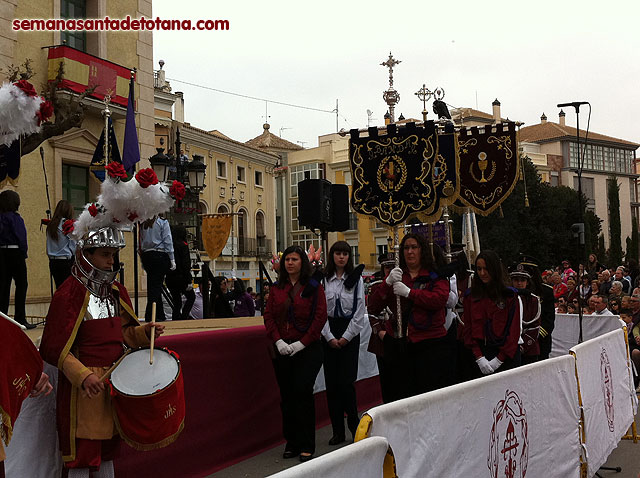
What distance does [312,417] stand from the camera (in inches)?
252

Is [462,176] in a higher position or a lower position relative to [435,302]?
higher

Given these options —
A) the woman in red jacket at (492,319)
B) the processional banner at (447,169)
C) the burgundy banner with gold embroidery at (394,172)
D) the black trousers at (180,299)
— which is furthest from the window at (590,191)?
the woman in red jacket at (492,319)

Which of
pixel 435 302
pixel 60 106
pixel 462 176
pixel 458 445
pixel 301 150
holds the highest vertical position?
pixel 301 150

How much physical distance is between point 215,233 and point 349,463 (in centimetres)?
1821

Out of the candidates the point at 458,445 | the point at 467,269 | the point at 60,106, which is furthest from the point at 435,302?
the point at 60,106

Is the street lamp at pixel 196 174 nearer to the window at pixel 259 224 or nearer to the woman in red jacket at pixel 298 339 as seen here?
the woman in red jacket at pixel 298 339

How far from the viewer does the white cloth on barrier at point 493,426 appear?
3.03m

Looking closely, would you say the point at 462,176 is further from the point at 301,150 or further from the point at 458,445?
the point at 301,150

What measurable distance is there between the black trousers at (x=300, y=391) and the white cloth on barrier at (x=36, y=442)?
2.35 metres

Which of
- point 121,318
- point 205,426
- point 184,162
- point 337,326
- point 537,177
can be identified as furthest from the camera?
point 537,177

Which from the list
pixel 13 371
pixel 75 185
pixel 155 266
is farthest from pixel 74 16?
pixel 13 371

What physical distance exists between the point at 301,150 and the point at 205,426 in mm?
58917

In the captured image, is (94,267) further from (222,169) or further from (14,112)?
(222,169)

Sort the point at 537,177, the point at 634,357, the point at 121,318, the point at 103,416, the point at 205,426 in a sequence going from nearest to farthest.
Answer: the point at 103,416 < the point at 121,318 < the point at 205,426 < the point at 634,357 < the point at 537,177
